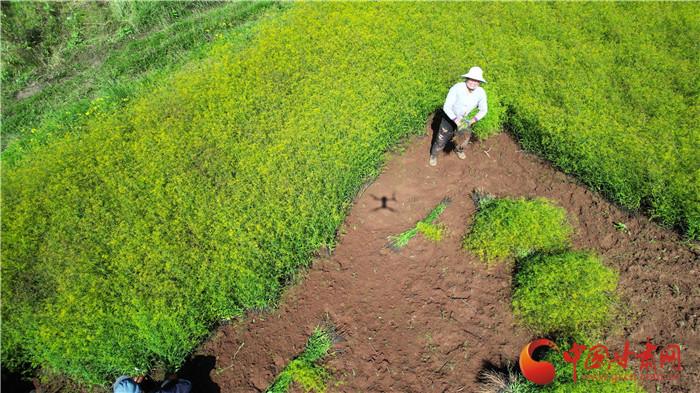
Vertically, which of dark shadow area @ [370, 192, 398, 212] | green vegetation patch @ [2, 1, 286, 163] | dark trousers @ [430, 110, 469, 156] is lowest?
dark shadow area @ [370, 192, 398, 212]

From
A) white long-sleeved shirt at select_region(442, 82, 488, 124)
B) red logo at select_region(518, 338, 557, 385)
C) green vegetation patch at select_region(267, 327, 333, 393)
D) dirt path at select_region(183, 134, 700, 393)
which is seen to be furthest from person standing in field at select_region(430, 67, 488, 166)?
green vegetation patch at select_region(267, 327, 333, 393)

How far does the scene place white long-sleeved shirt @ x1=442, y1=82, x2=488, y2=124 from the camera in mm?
5816

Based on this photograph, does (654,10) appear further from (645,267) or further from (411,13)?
(645,267)

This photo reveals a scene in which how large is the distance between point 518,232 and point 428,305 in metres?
1.45

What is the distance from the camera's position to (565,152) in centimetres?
616

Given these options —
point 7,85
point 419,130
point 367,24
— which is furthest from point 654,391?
point 7,85

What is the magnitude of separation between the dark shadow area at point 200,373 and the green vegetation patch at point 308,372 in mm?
691

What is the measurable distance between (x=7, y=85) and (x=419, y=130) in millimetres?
8458

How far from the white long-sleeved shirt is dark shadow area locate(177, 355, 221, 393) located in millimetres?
4391

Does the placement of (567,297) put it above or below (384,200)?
below

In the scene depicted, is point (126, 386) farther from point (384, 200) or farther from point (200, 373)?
point (384, 200)

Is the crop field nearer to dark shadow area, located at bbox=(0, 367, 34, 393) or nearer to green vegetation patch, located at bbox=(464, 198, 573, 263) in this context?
green vegetation patch, located at bbox=(464, 198, 573, 263)

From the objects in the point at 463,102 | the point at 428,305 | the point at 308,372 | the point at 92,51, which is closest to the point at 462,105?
the point at 463,102

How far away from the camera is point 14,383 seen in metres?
4.64
